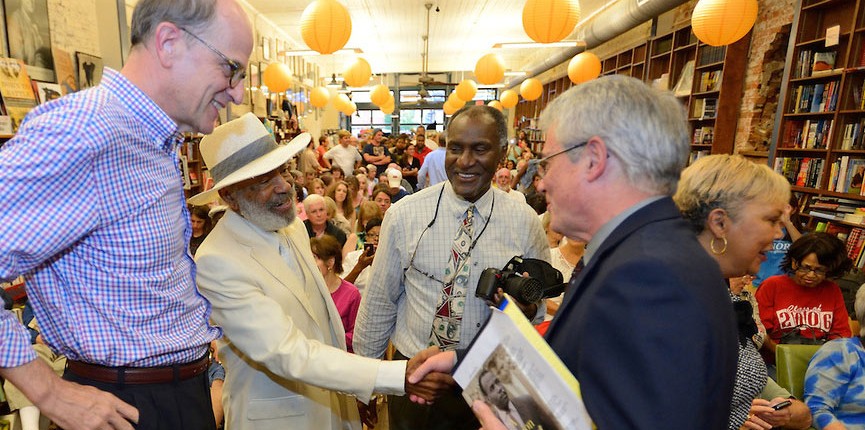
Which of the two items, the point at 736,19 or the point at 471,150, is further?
the point at 736,19

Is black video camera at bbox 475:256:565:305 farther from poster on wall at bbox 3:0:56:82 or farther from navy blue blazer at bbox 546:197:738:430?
poster on wall at bbox 3:0:56:82

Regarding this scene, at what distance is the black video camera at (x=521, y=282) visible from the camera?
4.58ft

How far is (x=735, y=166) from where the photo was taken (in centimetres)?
131

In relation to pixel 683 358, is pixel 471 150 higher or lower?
higher

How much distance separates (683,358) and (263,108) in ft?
35.5

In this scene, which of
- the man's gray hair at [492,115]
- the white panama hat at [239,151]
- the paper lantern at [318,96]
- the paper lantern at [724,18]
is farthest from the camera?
the paper lantern at [318,96]

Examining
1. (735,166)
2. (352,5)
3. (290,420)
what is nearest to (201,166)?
(352,5)

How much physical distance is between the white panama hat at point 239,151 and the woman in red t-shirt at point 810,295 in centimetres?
296

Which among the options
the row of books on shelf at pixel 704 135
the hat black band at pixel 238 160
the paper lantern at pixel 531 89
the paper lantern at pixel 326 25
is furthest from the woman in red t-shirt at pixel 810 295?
the paper lantern at pixel 531 89

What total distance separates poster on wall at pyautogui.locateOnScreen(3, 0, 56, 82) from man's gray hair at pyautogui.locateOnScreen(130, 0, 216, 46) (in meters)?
3.98

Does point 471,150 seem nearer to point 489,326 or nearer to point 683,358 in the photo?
point 489,326

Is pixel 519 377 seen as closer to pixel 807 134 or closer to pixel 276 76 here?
pixel 807 134

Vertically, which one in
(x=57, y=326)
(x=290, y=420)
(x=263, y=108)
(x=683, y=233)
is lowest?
(x=290, y=420)

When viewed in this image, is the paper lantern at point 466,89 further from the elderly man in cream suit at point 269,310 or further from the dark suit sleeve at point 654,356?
the dark suit sleeve at point 654,356
